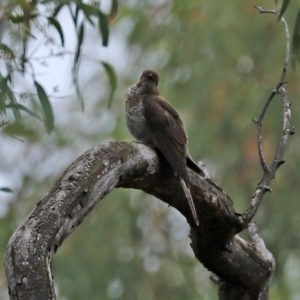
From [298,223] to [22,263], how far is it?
215 inches

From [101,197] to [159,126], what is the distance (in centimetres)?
124

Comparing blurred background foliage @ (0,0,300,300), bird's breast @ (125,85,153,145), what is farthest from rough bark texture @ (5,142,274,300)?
blurred background foliage @ (0,0,300,300)

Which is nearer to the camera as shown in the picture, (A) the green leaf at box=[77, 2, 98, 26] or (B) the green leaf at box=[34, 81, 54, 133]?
(A) the green leaf at box=[77, 2, 98, 26]

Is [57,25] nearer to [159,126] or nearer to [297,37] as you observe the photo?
[297,37]

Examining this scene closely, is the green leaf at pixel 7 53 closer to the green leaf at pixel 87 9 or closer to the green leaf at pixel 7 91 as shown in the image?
the green leaf at pixel 7 91

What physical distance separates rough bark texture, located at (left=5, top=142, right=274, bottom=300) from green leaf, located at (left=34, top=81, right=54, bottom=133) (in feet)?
0.83

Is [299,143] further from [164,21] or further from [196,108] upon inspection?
[164,21]

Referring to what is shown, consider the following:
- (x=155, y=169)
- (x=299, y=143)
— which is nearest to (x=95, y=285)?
(x=299, y=143)

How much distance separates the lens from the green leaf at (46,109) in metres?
2.81

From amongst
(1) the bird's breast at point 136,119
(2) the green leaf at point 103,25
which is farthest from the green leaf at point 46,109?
(1) the bird's breast at point 136,119

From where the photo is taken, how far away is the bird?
10.2 ft

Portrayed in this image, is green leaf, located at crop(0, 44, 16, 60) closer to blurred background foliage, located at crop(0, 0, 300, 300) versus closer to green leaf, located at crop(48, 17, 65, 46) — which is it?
green leaf, located at crop(48, 17, 65, 46)

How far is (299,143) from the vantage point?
696cm

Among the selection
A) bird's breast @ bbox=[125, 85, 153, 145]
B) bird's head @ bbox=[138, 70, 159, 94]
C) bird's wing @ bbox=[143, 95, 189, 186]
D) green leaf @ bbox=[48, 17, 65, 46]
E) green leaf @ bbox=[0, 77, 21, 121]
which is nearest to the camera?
green leaf @ bbox=[0, 77, 21, 121]
